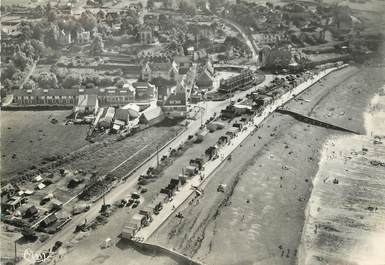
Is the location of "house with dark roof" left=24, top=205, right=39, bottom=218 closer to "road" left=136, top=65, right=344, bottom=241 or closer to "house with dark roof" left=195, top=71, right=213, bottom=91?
"road" left=136, top=65, right=344, bottom=241

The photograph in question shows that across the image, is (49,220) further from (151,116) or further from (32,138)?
(151,116)

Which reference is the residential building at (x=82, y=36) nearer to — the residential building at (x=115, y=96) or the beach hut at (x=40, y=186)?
the residential building at (x=115, y=96)

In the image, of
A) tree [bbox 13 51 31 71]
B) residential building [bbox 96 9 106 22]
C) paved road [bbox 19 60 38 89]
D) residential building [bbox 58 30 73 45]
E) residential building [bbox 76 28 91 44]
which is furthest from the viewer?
residential building [bbox 96 9 106 22]

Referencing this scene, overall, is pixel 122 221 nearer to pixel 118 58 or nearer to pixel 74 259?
pixel 74 259

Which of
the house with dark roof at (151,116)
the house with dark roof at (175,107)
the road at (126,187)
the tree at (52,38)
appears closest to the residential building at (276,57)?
the road at (126,187)

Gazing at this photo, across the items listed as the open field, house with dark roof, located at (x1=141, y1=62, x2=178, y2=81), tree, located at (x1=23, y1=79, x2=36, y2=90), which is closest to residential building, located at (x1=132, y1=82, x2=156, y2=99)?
house with dark roof, located at (x1=141, y1=62, x2=178, y2=81)

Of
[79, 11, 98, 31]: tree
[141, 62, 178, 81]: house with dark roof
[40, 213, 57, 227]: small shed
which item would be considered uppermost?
[79, 11, 98, 31]: tree

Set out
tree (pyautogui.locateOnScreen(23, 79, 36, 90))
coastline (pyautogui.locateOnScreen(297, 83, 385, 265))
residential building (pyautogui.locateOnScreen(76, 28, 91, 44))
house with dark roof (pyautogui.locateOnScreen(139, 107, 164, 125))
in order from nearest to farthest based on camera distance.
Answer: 1. coastline (pyautogui.locateOnScreen(297, 83, 385, 265))
2. house with dark roof (pyautogui.locateOnScreen(139, 107, 164, 125))
3. tree (pyautogui.locateOnScreen(23, 79, 36, 90))
4. residential building (pyautogui.locateOnScreen(76, 28, 91, 44))

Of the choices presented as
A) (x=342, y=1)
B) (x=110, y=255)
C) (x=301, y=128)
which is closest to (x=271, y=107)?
(x=301, y=128)
